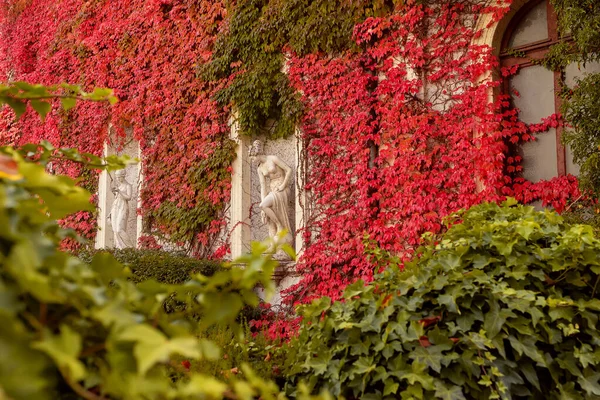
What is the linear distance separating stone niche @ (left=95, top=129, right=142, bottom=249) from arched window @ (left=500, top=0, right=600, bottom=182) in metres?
7.28

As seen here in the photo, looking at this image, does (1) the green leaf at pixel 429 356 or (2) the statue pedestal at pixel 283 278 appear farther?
(2) the statue pedestal at pixel 283 278

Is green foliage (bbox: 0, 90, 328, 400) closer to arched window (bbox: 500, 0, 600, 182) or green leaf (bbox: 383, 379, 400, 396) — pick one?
green leaf (bbox: 383, 379, 400, 396)

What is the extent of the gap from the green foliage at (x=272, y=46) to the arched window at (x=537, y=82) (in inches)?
66.3

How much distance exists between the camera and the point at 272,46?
28.5 feet

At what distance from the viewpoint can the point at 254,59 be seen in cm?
894

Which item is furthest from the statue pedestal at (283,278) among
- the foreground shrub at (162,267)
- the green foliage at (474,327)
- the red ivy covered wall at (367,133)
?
the green foliage at (474,327)

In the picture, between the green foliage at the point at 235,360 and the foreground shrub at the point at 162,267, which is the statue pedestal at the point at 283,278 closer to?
the foreground shrub at the point at 162,267

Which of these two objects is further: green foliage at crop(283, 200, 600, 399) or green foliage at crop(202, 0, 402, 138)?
green foliage at crop(202, 0, 402, 138)

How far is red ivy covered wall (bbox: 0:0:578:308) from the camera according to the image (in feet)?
22.4

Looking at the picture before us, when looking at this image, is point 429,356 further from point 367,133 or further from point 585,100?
point 367,133

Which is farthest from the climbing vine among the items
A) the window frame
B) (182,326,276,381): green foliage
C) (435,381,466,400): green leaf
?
(435,381,466,400): green leaf

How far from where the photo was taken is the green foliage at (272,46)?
310 inches

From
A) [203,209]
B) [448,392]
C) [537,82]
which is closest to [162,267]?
[203,209]

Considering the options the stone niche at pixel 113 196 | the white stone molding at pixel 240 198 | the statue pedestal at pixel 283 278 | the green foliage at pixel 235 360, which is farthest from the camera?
the stone niche at pixel 113 196
